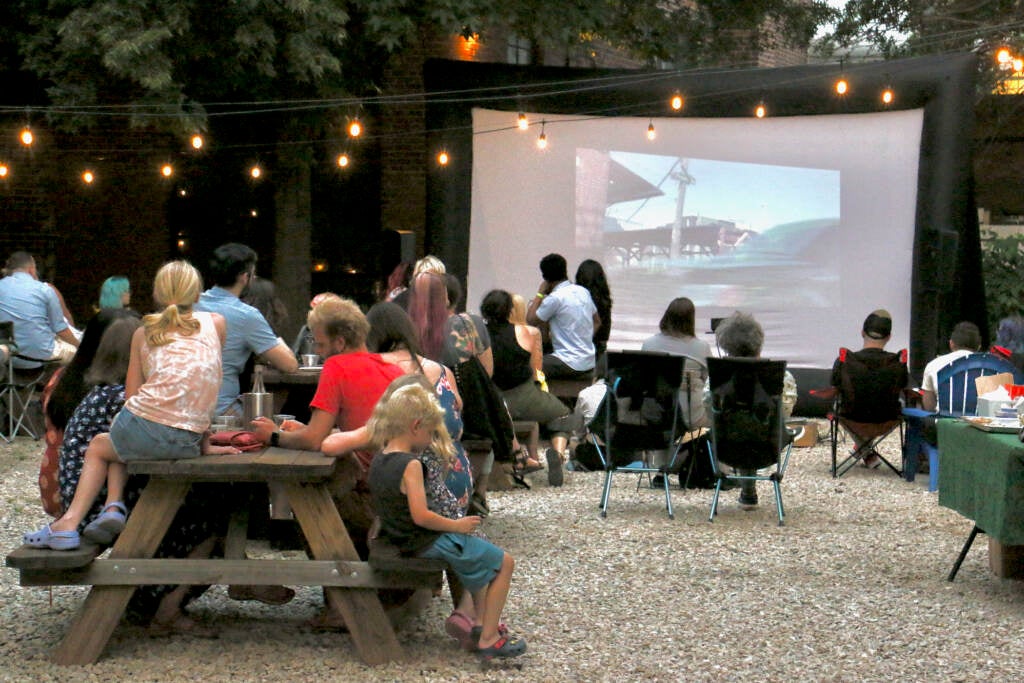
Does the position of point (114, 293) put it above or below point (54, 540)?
above

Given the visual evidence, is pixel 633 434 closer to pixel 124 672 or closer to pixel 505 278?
pixel 124 672

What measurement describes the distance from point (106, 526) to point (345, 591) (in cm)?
81

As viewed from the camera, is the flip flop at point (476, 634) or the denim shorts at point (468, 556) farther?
the flip flop at point (476, 634)

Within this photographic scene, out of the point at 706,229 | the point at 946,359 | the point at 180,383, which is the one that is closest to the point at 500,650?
the point at 180,383

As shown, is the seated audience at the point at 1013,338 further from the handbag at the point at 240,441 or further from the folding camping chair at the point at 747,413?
the handbag at the point at 240,441

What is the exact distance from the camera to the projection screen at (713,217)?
1362 cm

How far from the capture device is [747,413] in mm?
7547

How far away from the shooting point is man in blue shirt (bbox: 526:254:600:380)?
10336 millimetres

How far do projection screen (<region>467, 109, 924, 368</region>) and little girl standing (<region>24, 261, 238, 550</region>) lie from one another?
9.42m

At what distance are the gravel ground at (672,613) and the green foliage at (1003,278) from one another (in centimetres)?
890

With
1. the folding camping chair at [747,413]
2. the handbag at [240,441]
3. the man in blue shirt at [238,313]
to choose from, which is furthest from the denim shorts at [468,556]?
the folding camping chair at [747,413]

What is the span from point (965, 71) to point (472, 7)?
4.67 m

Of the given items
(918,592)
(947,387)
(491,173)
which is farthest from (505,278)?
(918,592)

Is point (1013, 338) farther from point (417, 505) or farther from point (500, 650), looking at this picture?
point (417, 505)
